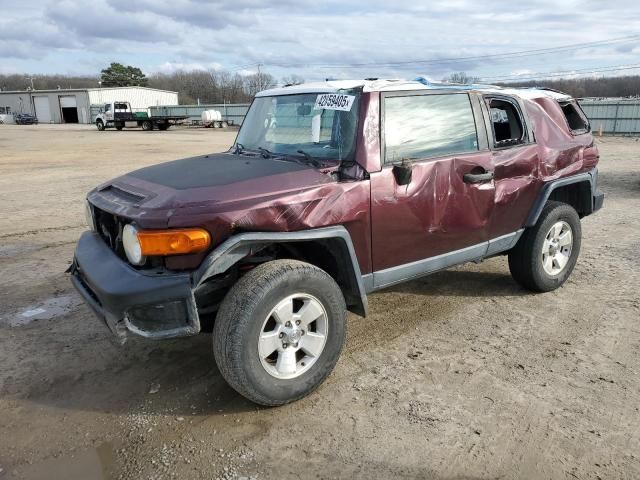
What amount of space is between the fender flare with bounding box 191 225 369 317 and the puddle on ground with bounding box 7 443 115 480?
1039 mm

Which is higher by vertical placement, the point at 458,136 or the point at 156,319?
the point at 458,136

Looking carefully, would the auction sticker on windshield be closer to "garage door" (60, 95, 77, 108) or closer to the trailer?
the trailer

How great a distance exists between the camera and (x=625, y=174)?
42.8 ft

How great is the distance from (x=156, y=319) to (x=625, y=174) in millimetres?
13369

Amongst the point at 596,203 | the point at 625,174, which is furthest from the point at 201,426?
the point at 625,174

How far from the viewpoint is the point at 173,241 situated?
2.89m

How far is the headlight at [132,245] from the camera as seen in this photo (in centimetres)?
298

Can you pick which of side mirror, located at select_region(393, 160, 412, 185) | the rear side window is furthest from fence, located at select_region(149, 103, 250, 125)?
side mirror, located at select_region(393, 160, 412, 185)

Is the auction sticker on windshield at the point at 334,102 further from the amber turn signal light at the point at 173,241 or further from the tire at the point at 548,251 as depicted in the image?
the tire at the point at 548,251

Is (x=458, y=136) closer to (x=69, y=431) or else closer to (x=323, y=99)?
(x=323, y=99)

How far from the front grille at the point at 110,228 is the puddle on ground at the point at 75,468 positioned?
3.78 feet

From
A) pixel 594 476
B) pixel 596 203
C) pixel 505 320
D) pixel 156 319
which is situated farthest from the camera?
pixel 596 203

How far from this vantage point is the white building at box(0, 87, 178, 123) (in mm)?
70125

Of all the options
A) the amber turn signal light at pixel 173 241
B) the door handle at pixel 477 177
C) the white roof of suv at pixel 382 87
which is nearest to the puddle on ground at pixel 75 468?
the amber turn signal light at pixel 173 241
